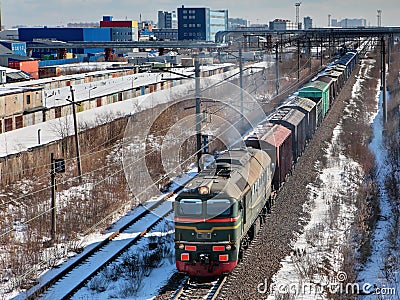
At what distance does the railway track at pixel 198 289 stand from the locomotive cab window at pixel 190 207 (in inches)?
56.7

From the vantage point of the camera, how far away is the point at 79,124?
3005 cm

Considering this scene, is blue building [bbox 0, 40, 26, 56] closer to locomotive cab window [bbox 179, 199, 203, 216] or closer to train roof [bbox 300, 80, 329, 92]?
train roof [bbox 300, 80, 329, 92]

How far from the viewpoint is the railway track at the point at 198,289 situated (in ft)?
36.0

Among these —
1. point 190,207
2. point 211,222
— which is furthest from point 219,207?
point 190,207

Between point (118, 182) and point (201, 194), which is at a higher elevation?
point (201, 194)

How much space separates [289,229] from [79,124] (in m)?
17.4

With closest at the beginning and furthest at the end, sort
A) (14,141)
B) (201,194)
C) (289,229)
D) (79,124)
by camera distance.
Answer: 1. (201,194)
2. (289,229)
3. (14,141)
4. (79,124)

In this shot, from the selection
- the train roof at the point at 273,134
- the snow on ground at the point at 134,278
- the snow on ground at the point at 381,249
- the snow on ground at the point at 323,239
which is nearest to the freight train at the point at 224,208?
the train roof at the point at 273,134

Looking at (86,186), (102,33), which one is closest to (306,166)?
(86,186)

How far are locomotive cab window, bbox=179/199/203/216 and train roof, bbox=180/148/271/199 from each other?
0.44 feet

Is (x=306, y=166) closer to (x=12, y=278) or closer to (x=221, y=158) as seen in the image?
(x=221, y=158)

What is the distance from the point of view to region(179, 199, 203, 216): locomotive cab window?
11102 millimetres

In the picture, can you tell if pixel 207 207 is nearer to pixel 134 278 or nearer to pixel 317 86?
pixel 134 278

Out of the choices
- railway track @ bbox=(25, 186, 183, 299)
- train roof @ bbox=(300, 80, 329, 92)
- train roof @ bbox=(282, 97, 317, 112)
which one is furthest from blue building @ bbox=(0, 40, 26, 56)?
railway track @ bbox=(25, 186, 183, 299)
